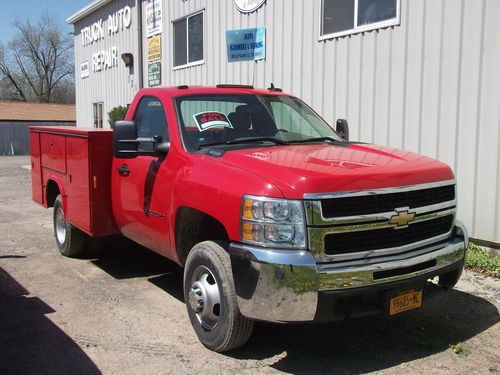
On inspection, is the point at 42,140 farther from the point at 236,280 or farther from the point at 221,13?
the point at 221,13

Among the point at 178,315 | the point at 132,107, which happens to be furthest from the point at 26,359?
the point at 132,107

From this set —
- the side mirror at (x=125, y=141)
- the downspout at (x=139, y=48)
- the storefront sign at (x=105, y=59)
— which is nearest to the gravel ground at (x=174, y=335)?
the side mirror at (x=125, y=141)

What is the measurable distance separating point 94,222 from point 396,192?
10.7 feet

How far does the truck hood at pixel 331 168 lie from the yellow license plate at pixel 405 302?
0.76 metres

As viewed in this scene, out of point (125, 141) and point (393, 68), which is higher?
Result: point (393, 68)

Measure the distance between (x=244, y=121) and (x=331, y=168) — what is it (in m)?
Answer: 1.46

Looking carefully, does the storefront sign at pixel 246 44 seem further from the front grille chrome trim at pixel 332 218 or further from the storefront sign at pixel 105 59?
the storefront sign at pixel 105 59

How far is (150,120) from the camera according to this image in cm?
515

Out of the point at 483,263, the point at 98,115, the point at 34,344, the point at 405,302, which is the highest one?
the point at 98,115

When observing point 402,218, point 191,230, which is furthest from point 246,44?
point 402,218

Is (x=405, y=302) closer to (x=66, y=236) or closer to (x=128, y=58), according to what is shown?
(x=66, y=236)

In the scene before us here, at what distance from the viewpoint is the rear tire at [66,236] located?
21.4 feet

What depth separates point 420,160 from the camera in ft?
13.5

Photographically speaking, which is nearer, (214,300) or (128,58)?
(214,300)
